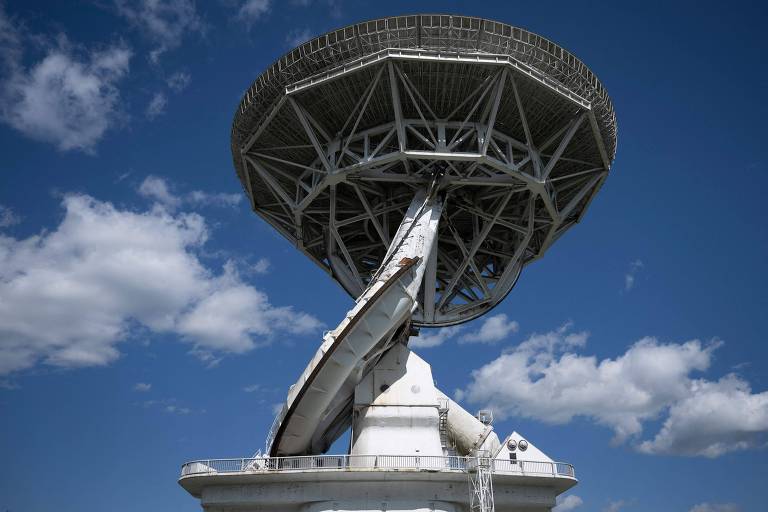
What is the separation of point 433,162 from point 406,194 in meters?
3.07

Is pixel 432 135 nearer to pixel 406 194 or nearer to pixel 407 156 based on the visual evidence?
pixel 407 156

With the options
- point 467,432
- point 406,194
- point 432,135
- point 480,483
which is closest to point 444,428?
point 467,432

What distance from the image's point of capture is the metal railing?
26.1m

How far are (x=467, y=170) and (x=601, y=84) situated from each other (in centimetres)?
697

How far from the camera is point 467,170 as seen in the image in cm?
3033

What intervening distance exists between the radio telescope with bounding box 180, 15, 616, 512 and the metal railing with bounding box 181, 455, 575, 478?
0.23 feet

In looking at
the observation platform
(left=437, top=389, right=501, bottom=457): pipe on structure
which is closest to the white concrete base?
the observation platform

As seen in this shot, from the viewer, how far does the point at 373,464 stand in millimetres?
26828

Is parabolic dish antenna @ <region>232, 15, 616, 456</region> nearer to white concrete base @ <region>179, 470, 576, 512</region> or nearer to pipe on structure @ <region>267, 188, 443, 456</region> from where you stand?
pipe on structure @ <region>267, 188, 443, 456</region>

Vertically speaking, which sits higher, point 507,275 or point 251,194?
point 251,194

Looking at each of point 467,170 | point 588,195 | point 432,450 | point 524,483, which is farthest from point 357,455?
point 588,195

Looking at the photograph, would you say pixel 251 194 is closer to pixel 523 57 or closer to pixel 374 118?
pixel 374 118

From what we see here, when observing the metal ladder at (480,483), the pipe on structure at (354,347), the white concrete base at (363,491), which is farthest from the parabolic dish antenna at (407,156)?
the metal ladder at (480,483)

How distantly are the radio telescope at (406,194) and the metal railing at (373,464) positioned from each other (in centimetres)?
7
